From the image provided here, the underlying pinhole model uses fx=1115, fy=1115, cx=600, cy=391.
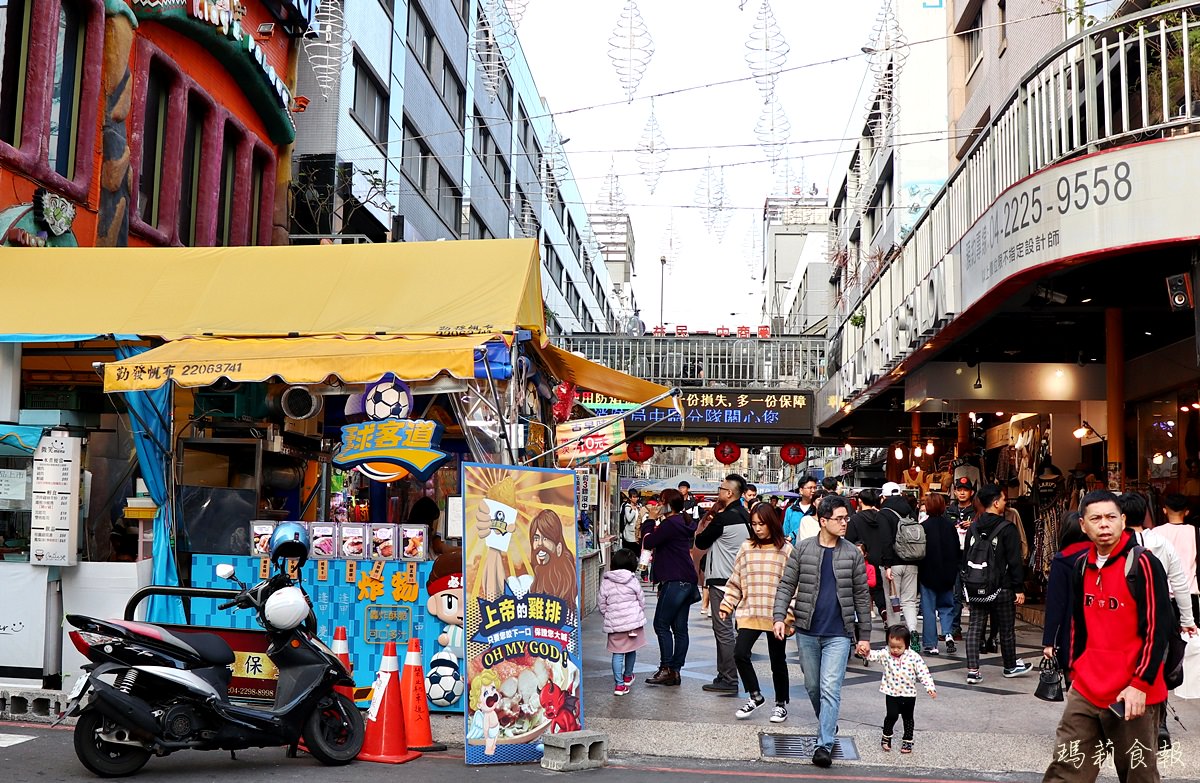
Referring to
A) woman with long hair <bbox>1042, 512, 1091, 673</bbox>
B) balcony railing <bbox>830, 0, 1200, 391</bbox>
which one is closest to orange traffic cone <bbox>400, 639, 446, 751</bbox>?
woman with long hair <bbox>1042, 512, 1091, 673</bbox>

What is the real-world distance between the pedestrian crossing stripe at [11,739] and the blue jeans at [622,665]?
16.0ft

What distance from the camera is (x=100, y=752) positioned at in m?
6.76

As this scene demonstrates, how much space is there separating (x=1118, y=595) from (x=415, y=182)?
22.8 meters

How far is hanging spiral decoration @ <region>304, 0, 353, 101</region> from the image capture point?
59.5ft

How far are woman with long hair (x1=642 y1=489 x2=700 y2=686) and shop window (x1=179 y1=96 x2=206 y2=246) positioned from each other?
8928 mm

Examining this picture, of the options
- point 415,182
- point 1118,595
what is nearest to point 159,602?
point 1118,595

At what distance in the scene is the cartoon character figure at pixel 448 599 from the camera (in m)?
8.81

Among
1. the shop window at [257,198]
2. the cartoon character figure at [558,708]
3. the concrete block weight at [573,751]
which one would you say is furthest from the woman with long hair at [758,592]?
the shop window at [257,198]

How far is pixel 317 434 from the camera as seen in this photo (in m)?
13.6

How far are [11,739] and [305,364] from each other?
3412 mm

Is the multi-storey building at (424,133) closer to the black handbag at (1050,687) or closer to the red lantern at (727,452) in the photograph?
the red lantern at (727,452)

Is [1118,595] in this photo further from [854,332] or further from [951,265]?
[854,332]

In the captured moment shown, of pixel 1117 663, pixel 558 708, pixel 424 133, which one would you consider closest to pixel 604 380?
pixel 558 708

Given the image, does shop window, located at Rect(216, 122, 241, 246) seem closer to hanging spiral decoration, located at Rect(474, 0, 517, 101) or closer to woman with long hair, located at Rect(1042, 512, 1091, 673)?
hanging spiral decoration, located at Rect(474, 0, 517, 101)
